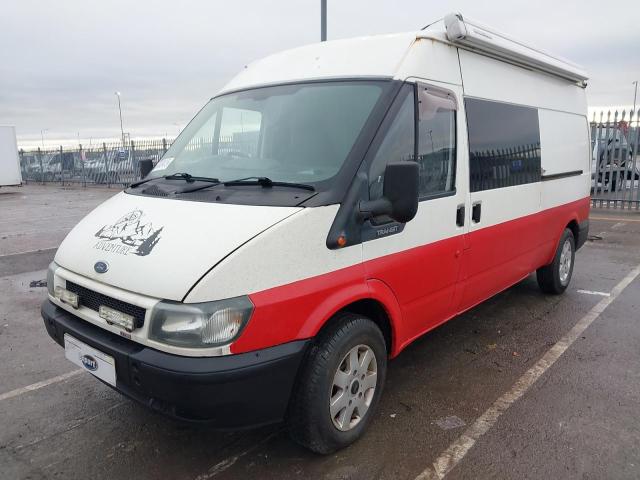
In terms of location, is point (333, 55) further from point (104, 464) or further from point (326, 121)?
point (104, 464)

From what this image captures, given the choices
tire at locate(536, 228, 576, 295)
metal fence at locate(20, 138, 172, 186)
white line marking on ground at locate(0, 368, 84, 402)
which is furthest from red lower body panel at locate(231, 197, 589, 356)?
metal fence at locate(20, 138, 172, 186)

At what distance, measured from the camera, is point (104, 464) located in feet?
9.52

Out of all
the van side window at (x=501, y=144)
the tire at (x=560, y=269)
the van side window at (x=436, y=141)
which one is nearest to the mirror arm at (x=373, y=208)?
the van side window at (x=436, y=141)

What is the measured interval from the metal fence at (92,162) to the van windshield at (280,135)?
15875 mm

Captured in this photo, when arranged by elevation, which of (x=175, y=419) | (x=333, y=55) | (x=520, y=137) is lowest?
(x=175, y=419)

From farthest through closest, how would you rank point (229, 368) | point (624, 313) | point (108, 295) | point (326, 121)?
1. point (624, 313)
2. point (326, 121)
3. point (108, 295)
4. point (229, 368)

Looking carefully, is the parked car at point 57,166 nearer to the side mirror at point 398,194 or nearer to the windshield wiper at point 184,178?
the windshield wiper at point 184,178

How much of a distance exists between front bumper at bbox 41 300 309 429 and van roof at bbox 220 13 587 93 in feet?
5.94

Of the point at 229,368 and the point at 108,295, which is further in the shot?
the point at 108,295

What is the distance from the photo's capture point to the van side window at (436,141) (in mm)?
3303

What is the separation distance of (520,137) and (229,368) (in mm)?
3380

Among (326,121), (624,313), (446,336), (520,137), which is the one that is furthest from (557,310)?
(326,121)

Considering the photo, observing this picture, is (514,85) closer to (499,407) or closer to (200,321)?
(499,407)

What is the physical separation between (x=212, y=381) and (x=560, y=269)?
4.72 metres
